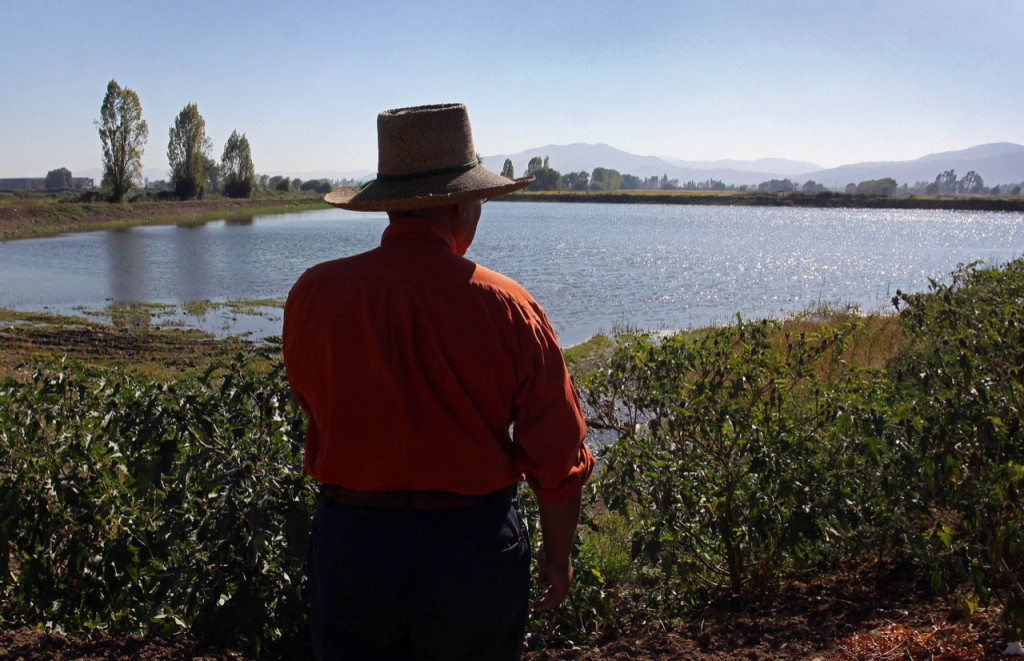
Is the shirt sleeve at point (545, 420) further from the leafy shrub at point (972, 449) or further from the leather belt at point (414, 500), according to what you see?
the leafy shrub at point (972, 449)

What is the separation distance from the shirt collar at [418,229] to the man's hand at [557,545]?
762 mm

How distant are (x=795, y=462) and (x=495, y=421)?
2.21m

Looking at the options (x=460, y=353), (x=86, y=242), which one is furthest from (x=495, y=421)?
(x=86, y=242)

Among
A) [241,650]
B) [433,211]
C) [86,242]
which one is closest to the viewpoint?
[433,211]

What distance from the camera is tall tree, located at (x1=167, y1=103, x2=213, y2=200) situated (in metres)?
75.2

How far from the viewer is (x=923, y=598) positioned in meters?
3.86

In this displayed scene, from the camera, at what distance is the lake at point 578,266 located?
2267 centimetres

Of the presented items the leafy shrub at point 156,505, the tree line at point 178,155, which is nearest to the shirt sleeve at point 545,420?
the leafy shrub at point 156,505

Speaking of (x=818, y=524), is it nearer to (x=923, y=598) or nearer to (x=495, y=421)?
(x=923, y=598)

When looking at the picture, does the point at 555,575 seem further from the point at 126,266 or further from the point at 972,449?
the point at 126,266

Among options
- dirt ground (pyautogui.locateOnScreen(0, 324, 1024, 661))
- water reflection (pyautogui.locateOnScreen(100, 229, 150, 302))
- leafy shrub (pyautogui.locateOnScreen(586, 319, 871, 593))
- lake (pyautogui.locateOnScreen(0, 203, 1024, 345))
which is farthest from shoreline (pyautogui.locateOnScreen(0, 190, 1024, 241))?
dirt ground (pyautogui.locateOnScreen(0, 324, 1024, 661))

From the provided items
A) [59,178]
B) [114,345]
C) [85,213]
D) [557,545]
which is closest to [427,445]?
[557,545]

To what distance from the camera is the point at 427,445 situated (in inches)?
76.5

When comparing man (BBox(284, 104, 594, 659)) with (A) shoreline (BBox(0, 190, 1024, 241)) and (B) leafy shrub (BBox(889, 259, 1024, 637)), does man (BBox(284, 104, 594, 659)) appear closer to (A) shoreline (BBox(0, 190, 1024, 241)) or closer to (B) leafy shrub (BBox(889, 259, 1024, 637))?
(B) leafy shrub (BBox(889, 259, 1024, 637))
